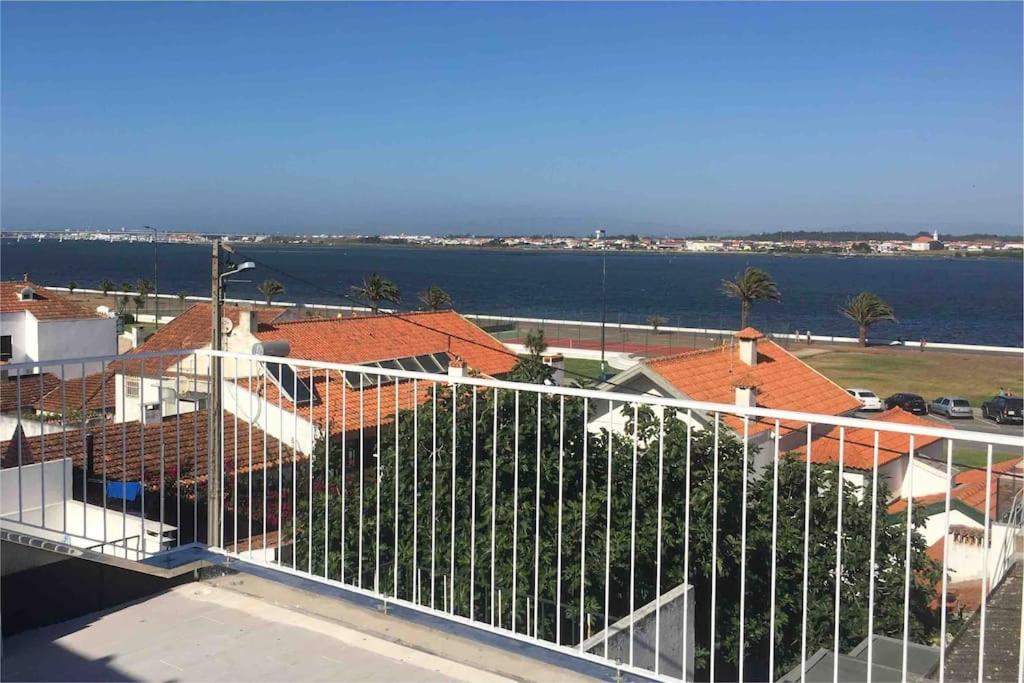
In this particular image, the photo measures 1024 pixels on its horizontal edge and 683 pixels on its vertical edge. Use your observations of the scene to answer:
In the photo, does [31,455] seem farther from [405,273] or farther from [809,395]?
[405,273]

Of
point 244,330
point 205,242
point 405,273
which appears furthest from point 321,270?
point 205,242

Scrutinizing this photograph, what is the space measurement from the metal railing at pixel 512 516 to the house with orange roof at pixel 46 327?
69.9ft

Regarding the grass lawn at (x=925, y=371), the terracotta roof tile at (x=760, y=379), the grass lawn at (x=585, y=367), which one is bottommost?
the grass lawn at (x=925, y=371)

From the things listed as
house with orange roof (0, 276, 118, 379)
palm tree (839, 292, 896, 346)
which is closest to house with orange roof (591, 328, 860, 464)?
house with orange roof (0, 276, 118, 379)

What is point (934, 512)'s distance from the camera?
708 centimetres

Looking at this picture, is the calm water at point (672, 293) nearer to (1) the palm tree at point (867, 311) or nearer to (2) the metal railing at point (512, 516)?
(1) the palm tree at point (867, 311)

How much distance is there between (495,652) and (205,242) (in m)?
Answer: 7.18

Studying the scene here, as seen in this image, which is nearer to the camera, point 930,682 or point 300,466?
point 930,682

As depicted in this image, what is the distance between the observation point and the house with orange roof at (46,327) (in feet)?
83.1

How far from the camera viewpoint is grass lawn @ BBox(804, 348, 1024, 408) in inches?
1393

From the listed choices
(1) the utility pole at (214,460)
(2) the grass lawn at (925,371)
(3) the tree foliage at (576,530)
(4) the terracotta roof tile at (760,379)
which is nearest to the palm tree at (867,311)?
(2) the grass lawn at (925,371)

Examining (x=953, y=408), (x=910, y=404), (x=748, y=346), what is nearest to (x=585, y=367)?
(x=910, y=404)

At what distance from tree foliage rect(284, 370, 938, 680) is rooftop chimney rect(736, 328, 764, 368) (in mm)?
13500

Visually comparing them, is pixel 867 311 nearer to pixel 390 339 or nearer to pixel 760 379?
pixel 760 379
